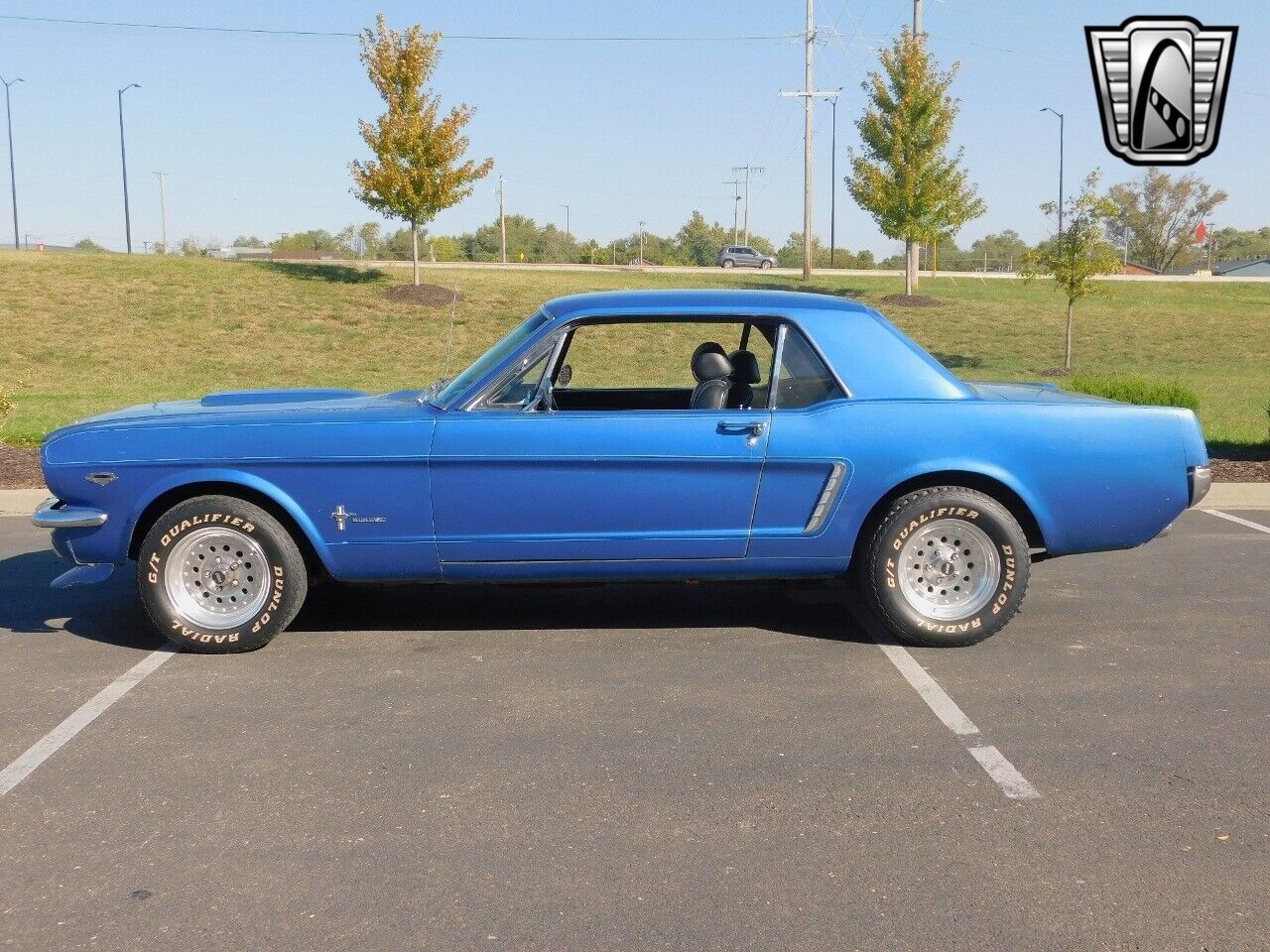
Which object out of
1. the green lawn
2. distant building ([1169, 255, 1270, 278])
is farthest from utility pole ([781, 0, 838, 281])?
distant building ([1169, 255, 1270, 278])

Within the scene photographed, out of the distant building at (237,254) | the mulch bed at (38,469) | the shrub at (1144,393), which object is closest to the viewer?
the mulch bed at (38,469)

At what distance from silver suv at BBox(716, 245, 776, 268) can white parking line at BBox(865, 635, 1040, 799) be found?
53.8m

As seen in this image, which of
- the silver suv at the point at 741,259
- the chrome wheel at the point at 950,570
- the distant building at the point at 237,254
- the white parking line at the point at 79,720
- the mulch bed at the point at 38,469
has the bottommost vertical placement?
the white parking line at the point at 79,720

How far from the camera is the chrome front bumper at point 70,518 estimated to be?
5.95m

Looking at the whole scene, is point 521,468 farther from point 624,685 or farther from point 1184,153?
point 1184,153

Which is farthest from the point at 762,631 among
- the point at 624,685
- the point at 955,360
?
the point at 955,360

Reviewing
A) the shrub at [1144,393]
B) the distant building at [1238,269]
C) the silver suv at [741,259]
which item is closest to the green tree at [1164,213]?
the distant building at [1238,269]

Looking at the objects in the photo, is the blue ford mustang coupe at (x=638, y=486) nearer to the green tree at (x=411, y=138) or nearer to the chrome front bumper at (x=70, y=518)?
the chrome front bumper at (x=70, y=518)

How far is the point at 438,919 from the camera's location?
3.48 meters

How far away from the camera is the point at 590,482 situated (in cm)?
593

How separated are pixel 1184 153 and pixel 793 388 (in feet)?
24.0

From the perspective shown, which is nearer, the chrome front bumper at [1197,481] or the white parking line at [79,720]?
the white parking line at [79,720]

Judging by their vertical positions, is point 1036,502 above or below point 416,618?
above

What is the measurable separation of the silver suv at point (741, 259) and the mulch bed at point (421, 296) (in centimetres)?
2740
